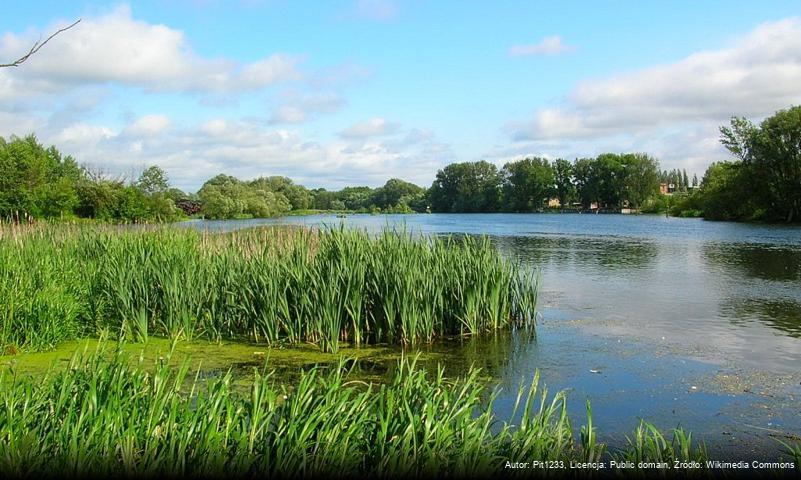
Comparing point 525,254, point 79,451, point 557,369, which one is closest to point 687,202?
point 525,254

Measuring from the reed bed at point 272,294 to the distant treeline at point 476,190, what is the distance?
9.82 metres

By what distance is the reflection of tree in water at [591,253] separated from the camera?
82.5 feet

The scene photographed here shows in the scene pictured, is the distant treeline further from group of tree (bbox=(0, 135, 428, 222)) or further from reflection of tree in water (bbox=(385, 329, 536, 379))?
reflection of tree in water (bbox=(385, 329, 536, 379))

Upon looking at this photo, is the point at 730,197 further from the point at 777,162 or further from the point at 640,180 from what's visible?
the point at 640,180

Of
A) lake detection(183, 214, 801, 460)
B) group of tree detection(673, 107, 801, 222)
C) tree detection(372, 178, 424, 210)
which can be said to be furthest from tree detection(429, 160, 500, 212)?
lake detection(183, 214, 801, 460)

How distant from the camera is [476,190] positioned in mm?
143625

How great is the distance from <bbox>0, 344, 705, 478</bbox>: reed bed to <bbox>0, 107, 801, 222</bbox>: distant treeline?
16644 mm

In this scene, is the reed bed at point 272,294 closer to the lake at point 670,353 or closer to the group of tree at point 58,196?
the lake at point 670,353

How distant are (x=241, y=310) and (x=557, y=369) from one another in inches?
204

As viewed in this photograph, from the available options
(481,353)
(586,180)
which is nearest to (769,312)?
(481,353)

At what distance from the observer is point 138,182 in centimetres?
6300

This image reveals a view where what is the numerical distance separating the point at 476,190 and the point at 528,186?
16.8 m

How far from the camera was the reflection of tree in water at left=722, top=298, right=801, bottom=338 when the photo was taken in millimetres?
12836

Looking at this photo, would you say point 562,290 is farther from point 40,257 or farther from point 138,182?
point 138,182
